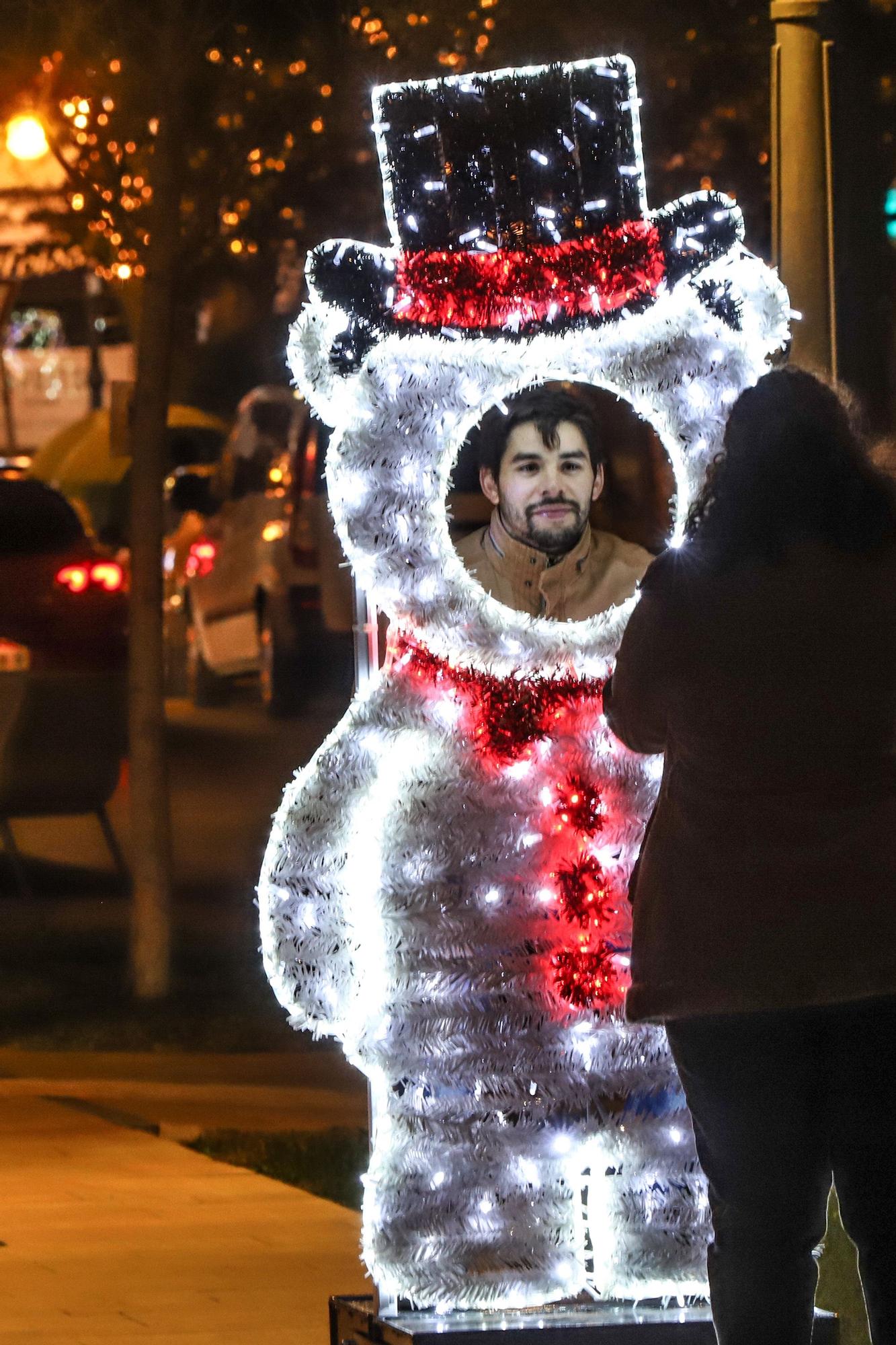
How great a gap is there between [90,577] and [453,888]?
6468mm

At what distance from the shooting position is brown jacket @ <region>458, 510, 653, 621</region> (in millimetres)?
4277

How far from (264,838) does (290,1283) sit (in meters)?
6.68

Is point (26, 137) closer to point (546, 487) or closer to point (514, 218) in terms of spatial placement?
point (514, 218)

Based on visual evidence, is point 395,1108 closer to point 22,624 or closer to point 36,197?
point 22,624

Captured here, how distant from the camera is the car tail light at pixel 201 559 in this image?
703 inches

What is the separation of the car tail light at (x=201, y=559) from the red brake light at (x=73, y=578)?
747 cm

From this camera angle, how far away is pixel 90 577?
10406 mm

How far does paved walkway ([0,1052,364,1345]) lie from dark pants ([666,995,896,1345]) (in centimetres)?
166

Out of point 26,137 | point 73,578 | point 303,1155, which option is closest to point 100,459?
point 26,137

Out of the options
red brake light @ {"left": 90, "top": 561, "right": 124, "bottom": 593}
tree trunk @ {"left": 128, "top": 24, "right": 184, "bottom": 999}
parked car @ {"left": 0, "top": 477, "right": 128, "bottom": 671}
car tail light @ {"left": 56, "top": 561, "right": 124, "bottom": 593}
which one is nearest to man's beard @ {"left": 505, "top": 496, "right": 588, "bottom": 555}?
tree trunk @ {"left": 128, "top": 24, "right": 184, "bottom": 999}

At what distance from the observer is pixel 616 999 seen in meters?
4.22

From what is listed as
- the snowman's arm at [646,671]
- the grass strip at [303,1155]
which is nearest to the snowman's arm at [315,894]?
the snowman's arm at [646,671]

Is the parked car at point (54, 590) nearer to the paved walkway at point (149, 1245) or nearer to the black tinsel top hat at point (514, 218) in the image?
the paved walkway at point (149, 1245)

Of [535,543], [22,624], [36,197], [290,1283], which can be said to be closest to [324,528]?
[36,197]
